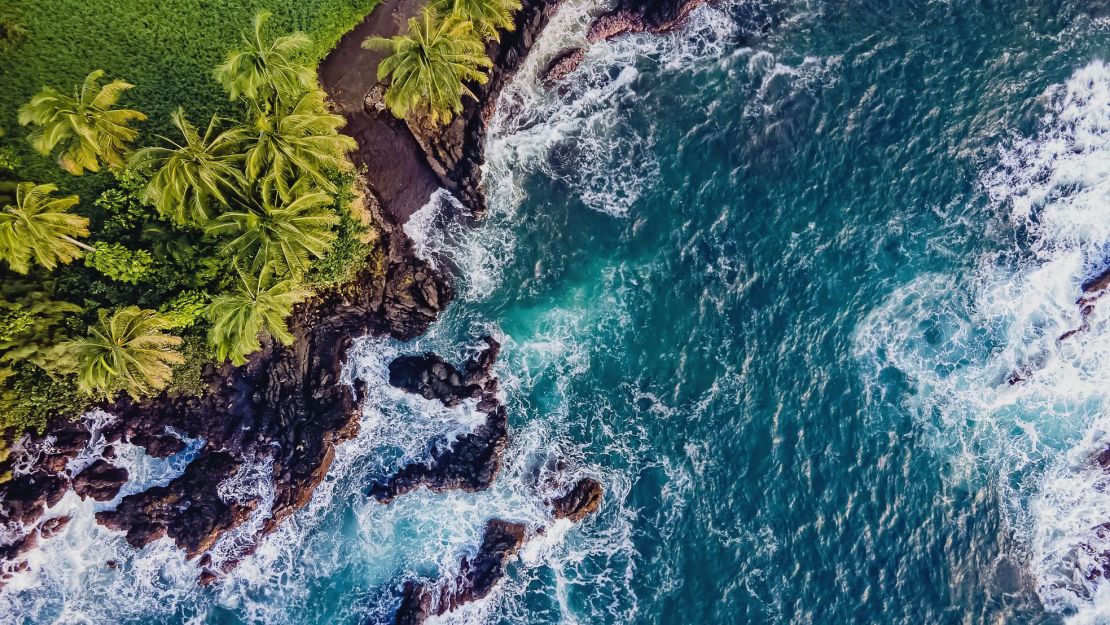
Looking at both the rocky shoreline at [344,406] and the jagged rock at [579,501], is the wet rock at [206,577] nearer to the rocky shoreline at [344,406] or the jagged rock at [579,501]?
the rocky shoreline at [344,406]

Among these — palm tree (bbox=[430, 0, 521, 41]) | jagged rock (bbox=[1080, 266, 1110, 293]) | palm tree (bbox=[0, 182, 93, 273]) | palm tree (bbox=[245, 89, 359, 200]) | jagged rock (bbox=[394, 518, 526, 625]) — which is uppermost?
jagged rock (bbox=[1080, 266, 1110, 293])

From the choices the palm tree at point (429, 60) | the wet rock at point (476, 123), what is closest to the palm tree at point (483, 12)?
the palm tree at point (429, 60)

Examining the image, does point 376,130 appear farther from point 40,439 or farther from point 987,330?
point 987,330

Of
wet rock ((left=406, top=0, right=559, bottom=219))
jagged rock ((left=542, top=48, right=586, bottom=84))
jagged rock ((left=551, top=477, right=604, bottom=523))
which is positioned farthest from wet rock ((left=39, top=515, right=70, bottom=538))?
jagged rock ((left=542, top=48, right=586, bottom=84))

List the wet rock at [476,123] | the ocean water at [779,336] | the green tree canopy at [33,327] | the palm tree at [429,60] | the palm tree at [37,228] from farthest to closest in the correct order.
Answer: the ocean water at [779,336] → the wet rock at [476,123] → the palm tree at [429,60] → the green tree canopy at [33,327] → the palm tree at [37,228]

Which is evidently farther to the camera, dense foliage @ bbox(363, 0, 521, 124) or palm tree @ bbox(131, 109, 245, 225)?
dense foliage @ bbox(363, 0, 521, 124)

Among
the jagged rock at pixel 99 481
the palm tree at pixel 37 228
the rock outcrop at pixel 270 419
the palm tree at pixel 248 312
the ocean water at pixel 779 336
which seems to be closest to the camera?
the palm tree at pixel 37 228

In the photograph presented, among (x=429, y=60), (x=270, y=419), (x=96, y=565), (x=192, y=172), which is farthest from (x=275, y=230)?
(x=96, y=565)

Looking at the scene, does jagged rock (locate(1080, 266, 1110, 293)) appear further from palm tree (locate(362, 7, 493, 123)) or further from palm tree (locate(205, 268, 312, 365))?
palm tree (locate(205, 268, 312, 365))
